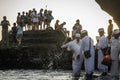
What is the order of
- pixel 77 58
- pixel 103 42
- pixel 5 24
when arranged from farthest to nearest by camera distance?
pixel 5 24 → pixel 103 42 → pixel 77 58

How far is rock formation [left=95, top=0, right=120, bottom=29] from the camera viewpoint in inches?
791

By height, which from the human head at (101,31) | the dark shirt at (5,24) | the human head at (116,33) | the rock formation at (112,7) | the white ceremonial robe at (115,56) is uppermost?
the dark shirt at (5,24)

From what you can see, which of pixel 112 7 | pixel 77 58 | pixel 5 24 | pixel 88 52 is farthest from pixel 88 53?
pixel 5 24

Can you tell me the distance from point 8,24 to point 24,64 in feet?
10.9

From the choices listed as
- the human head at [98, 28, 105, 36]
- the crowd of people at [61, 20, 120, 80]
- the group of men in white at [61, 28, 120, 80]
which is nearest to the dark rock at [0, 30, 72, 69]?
the crowd of people at [61, 20, 120, 80]

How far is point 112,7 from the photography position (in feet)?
66.9

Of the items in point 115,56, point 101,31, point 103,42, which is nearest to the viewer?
point 115,56

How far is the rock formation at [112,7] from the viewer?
20094mm

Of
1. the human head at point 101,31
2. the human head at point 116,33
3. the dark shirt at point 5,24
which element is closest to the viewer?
the human head at point 116,33

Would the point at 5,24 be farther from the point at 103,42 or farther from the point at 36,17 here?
the point at 103,42

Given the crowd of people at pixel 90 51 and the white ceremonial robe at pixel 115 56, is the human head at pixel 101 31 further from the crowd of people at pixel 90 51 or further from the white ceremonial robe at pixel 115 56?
the white ceremonial robe at pixel 115 56

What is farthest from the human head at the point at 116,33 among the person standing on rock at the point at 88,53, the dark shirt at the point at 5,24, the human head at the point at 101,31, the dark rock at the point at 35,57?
the dark shirt at the point at 5,24

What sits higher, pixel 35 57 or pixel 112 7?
pixel 112 7

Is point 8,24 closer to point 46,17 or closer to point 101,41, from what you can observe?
point 46,17
